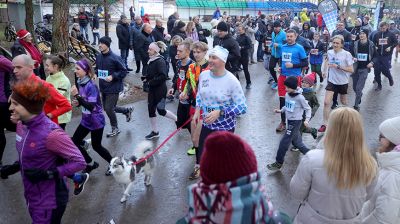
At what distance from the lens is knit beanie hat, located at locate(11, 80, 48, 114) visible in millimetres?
2945

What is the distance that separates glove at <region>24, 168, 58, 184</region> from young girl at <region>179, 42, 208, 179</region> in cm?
263

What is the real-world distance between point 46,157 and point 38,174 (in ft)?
0.48

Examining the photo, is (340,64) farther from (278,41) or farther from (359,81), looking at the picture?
(278,41)

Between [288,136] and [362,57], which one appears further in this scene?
[362,57]

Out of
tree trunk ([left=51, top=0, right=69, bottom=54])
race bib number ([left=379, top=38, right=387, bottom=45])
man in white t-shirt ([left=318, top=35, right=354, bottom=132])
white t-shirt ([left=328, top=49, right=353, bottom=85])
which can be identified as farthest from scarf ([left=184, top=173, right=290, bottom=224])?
tree trunk ([left=51, top=0, right=69, bottom=54])

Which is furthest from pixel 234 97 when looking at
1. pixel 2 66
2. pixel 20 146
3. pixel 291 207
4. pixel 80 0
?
pixel 80 0

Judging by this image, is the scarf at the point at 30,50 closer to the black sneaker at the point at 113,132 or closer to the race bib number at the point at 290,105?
the black sneaker at the point at 113,132

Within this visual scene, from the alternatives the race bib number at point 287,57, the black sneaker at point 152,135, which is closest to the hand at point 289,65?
the race bib number at point 287,57

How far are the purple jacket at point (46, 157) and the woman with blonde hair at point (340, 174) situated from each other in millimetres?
1809

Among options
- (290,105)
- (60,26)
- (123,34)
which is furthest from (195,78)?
(123,34)

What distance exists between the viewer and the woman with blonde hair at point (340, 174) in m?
2.53

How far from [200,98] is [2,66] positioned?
113 inches

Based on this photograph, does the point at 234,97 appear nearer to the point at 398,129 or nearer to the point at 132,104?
the point at 398,129

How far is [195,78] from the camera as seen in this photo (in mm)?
5859
